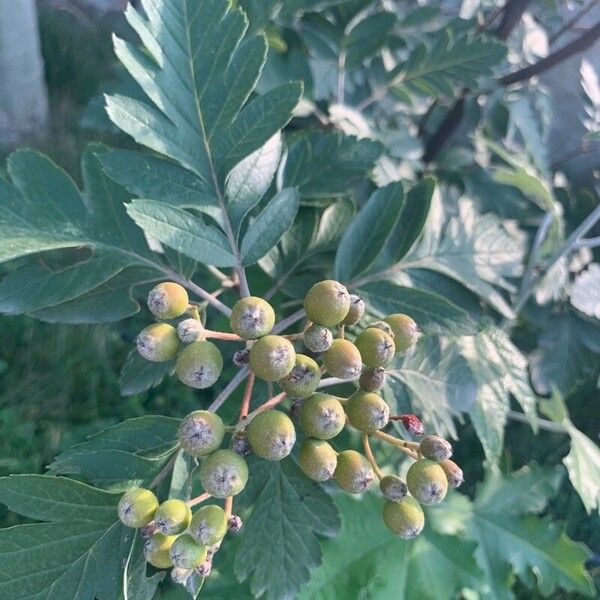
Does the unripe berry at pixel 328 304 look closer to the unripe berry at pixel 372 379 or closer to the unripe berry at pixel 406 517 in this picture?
the unripe berry at pixel 372 379

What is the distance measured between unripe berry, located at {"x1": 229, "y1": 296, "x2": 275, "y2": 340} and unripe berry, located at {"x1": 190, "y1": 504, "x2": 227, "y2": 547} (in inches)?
8.2

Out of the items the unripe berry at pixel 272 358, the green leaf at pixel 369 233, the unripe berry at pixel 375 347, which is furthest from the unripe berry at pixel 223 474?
the green leaf at pixel 369 233

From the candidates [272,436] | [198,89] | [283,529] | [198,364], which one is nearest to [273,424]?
[272,436]

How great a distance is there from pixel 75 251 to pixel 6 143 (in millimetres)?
798

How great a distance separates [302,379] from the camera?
31.0 inches

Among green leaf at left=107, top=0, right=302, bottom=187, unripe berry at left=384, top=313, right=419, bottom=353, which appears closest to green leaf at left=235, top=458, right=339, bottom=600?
unripe berry at left=384, top=313, right=419, bottom=353

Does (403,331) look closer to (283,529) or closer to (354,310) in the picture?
(354,310)

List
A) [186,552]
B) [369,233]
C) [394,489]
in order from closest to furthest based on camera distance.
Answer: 1. [186,552]
2. [394,489]
3. [369,233]

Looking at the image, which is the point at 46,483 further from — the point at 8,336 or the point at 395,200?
the point at 8,336

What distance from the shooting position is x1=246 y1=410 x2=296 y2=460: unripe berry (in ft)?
2.47

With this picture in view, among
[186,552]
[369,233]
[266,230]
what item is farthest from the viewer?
[369,233]

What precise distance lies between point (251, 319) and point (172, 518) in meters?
0.25

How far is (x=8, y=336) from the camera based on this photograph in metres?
1.92

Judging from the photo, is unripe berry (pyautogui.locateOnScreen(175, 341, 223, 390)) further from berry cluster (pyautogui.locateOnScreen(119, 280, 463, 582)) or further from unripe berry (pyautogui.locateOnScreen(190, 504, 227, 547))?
unripe berry (pyautogui.locateOnScreen(190, 504, 227, 547))
